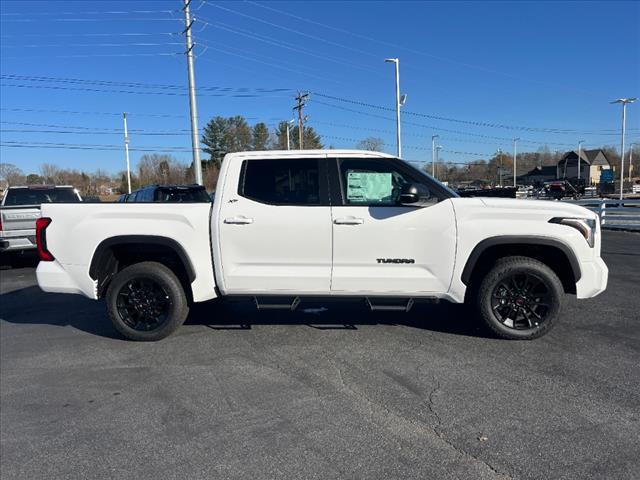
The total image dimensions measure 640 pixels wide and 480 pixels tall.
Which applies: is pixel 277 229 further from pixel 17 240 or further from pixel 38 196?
pixel 38 196

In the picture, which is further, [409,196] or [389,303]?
[389,303]

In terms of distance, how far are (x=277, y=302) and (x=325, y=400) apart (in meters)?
1.55

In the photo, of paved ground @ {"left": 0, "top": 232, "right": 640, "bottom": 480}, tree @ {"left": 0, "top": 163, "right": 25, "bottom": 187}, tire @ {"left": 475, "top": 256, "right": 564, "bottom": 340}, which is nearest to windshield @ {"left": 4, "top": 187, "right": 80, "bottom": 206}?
paved ground @ {"left": 0, "top": 232, "right": 640, "bottom": 480}

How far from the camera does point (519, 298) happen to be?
4793 mm

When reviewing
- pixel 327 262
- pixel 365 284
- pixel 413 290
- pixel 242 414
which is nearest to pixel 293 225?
pixel 327 262

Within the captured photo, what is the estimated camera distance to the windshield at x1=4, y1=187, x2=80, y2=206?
1110 cm

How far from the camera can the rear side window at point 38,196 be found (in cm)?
1111

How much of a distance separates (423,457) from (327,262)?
2.26 metres

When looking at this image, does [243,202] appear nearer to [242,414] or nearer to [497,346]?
[242,414]

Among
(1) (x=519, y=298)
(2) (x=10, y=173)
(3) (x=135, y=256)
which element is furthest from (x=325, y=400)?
(2) (x=10, y=173)

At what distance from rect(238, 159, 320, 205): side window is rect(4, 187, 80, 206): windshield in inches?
313

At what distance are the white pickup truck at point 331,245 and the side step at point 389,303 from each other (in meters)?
0.01

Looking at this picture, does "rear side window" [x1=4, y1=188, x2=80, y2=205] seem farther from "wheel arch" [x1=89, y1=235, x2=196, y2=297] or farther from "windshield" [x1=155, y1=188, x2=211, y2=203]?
"wheel arch" [x1=89, y1=235, x2=196, y2=297]

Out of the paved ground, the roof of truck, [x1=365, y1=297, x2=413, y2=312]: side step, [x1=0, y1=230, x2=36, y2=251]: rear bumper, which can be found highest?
the roof of truck
